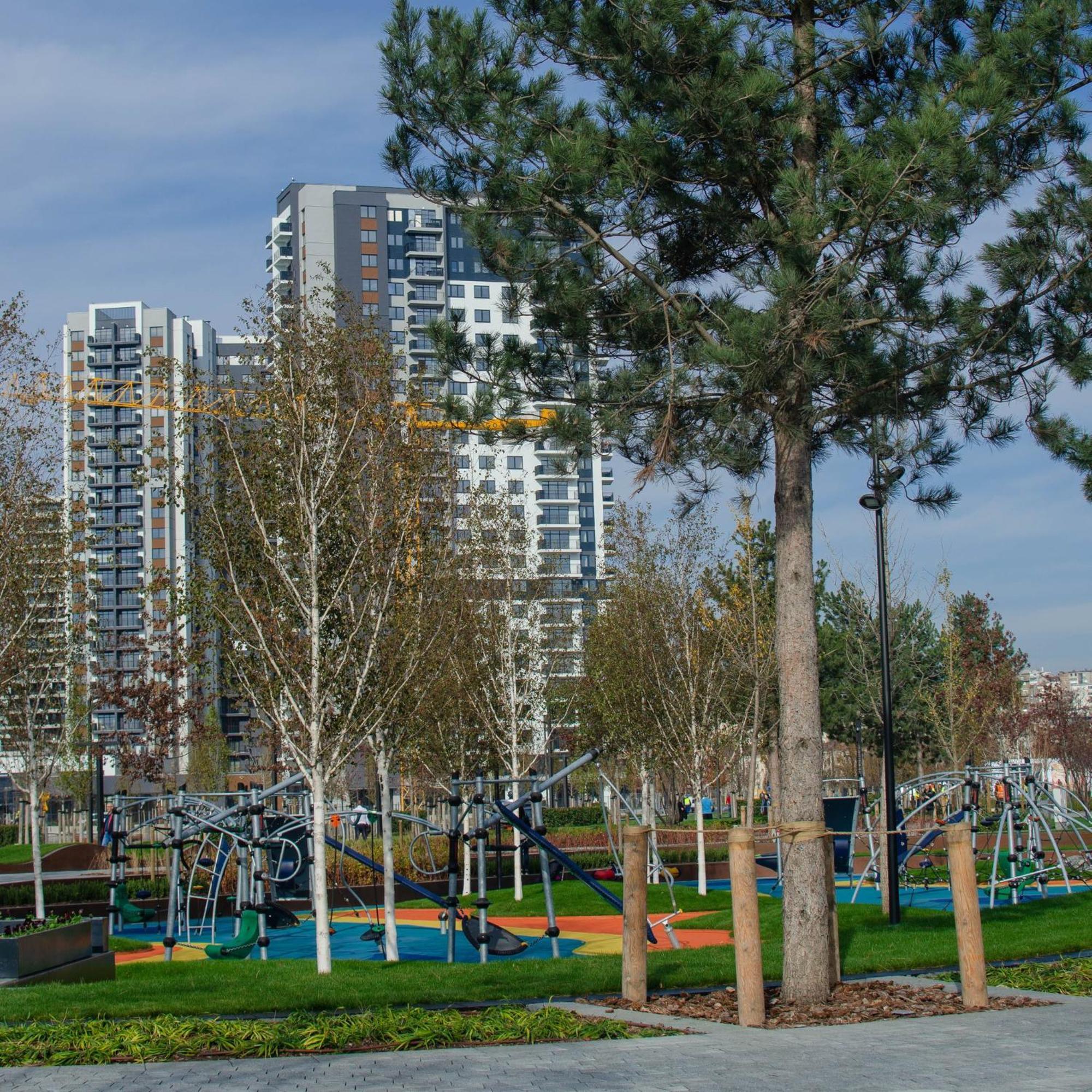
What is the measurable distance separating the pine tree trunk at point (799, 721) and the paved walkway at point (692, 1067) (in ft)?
4.38

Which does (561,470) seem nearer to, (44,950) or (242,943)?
(44,950)

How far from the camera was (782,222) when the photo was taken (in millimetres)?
11398

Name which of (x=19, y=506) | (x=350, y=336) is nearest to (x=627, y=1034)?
(x=350, y=336)

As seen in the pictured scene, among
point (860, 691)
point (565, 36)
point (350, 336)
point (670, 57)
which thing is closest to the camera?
point (670, 57)

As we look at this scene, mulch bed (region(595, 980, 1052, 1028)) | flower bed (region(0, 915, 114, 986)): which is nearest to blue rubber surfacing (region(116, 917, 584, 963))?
flower bed (region(0, 915, 114, 986))

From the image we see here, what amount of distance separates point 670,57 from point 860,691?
113 feet

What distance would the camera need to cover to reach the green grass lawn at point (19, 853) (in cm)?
3528

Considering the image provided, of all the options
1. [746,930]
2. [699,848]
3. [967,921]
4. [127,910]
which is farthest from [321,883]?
[699,848]

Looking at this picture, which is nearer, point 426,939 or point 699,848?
point 426,939

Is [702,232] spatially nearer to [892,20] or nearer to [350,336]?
[892,20]

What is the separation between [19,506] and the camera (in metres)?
20.9

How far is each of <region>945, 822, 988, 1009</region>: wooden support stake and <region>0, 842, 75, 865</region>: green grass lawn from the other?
90.1 ft

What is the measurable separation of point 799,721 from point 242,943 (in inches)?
351

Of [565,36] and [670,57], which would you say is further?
[565,36]
